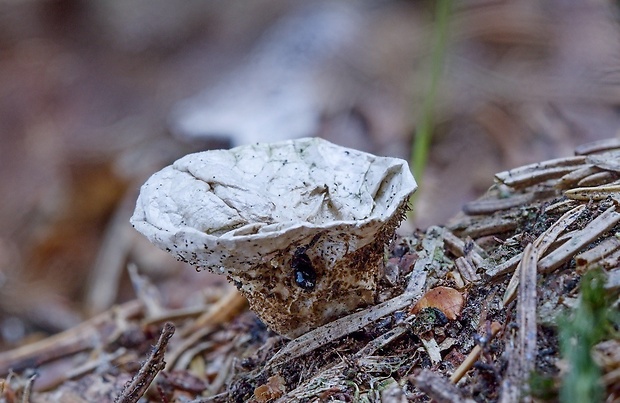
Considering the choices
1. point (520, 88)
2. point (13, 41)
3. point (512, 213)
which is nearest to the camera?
point (512, 213)

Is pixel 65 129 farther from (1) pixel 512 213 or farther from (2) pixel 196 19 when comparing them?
(1) pixel 512 213

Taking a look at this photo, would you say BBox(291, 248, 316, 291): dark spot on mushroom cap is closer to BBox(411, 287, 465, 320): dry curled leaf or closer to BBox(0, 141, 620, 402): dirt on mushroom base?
BBox(0, 141, 620, 402): dirt on mushroom base

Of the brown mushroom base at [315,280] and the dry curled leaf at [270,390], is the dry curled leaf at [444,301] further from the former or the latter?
the dry curled leaf at [270,390]

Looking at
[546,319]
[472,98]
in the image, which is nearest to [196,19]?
[472,98]

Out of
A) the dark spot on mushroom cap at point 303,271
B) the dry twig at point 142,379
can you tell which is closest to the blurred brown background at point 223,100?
Result: the dry twig at point 142,379

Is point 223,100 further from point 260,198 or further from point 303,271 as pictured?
point 303,271

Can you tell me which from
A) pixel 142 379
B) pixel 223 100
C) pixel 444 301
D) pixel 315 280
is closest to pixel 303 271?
pixel 315 280

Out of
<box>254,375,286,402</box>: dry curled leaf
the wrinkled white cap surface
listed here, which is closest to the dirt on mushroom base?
<box>254,375,286,402</box>: dry curled leaf
